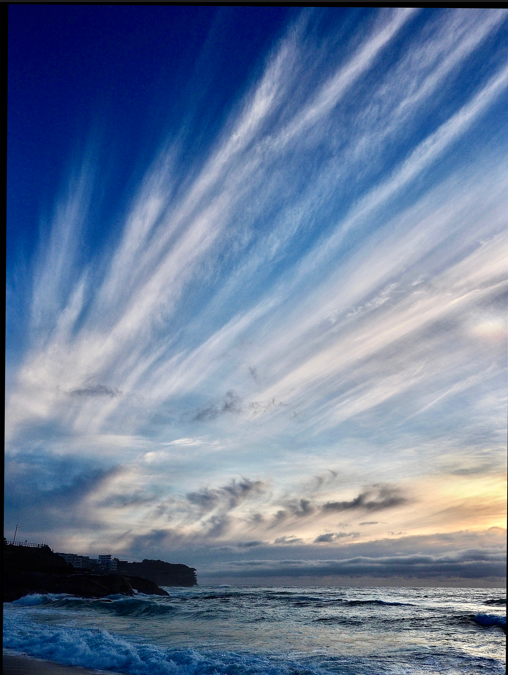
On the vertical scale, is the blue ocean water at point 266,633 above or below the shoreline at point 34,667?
below

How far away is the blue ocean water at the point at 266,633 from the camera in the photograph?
689 cm

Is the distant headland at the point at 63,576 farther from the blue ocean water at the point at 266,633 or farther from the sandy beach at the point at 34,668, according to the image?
the sandy beach at the point at 34,668

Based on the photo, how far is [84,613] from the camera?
39.5 feet

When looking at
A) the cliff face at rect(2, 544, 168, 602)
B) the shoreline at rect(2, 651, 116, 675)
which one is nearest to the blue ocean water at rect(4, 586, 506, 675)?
the shoreline at rect(2, 651, 116, 675)

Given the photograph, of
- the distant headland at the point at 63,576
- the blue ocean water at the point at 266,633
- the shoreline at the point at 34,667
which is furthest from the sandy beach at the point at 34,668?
the distant headland at the point at 63,576

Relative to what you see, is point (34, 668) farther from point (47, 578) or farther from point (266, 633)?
point (47, 578)

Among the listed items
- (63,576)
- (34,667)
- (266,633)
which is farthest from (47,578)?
(34,667)

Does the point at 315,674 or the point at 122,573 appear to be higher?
the point at 315,674

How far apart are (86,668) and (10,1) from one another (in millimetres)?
7458

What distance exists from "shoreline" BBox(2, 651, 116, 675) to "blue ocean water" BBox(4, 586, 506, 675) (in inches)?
9.9

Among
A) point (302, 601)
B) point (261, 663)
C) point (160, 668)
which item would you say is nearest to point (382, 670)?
point (261, 663)

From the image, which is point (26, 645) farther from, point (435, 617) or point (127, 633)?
point (435, 617)

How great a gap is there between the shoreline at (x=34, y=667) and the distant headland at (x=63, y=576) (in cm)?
861

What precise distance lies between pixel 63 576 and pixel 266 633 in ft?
28.3
